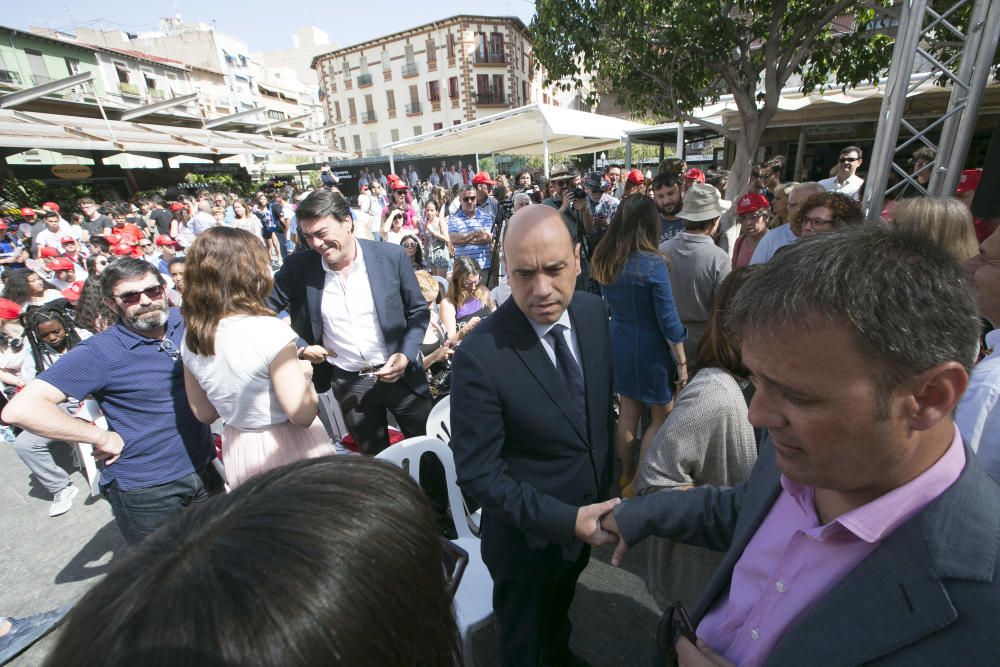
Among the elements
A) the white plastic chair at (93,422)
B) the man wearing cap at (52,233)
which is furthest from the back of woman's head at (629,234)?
the man wearing cap at (52,233)

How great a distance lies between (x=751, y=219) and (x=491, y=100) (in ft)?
137

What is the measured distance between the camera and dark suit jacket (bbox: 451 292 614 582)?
1.40 metres

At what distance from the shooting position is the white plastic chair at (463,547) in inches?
71.3

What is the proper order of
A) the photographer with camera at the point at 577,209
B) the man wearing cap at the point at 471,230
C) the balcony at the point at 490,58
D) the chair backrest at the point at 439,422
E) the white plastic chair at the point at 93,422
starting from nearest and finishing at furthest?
1. the chair backrest at the point at 439,422
2. the white plastic chair at the point at 93,422
3. the photographer with camera at the point at 577,209
4. the man wearing cap at the point at 471,230
5. the balcony at the point at 490,58

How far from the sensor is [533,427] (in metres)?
1.46

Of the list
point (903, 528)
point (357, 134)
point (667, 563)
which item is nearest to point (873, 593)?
point (903, 528)

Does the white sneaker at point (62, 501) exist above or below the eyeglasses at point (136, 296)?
below

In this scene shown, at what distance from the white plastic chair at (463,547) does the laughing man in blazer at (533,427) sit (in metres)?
0.19

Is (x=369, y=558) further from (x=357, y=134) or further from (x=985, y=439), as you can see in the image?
(x=357, y=134)

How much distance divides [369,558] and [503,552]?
1107mm

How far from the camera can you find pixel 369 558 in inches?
22.6

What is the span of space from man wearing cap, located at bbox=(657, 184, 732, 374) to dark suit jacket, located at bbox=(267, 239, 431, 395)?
177cm

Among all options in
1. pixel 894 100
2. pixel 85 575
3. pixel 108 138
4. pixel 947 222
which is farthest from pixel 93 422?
pixel 108 138

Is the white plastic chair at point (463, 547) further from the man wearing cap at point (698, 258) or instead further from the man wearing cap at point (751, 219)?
the man wearing cap at point (751, 219)
